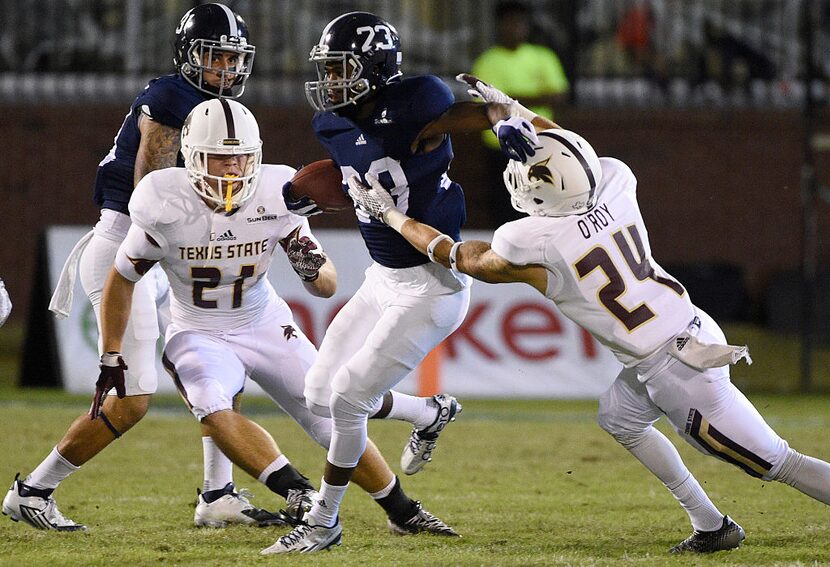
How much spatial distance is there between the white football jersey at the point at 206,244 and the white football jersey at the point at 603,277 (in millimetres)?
993

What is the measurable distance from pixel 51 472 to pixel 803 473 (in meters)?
2.58

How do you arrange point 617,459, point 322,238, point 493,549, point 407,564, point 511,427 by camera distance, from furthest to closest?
point 322,238 < point 511,427 < point 617,459 < point 493,549 < point 407,564

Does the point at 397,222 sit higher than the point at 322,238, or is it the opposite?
the point at 397,222

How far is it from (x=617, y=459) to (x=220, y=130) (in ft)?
10.1

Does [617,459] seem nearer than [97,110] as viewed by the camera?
Yes

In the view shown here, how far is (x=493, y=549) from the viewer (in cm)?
457

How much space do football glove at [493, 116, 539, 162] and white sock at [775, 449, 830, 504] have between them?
48.6 inches

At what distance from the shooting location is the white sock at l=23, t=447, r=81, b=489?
16.2ft

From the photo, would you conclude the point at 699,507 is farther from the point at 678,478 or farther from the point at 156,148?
the point at 156,148

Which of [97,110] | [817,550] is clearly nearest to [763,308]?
[97,110]

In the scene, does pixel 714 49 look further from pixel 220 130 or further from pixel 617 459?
pixel 220 130

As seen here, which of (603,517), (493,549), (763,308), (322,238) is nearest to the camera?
(493,549)

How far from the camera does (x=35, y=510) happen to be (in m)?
4.90

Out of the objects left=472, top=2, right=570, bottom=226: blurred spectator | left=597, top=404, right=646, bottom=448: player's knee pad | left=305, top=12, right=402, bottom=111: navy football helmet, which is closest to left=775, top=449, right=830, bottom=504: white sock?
left=597, top=404, right=646, bottom=448: player's knee pad
